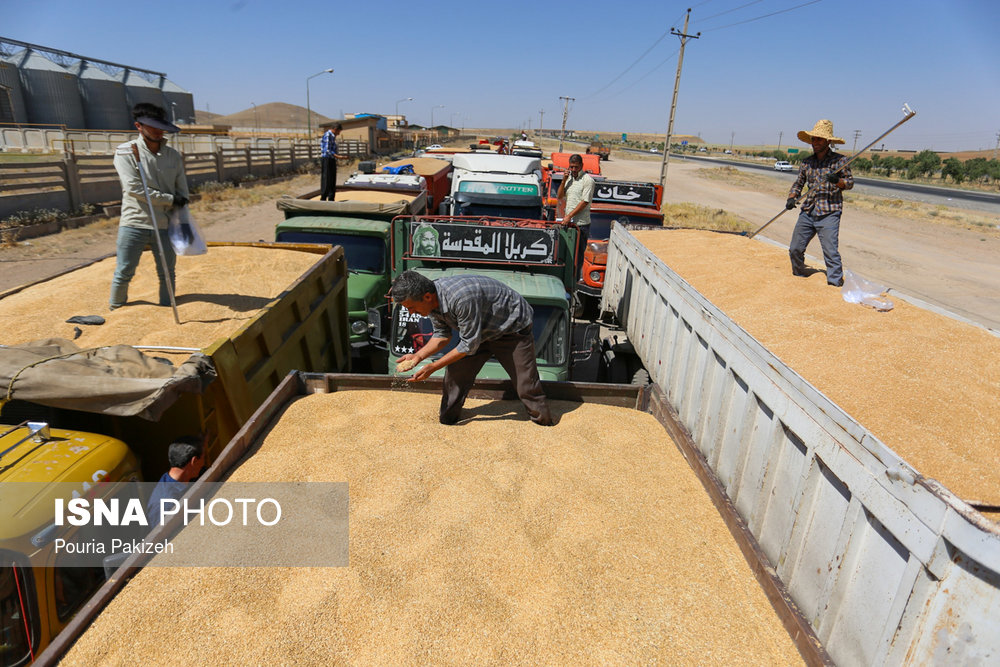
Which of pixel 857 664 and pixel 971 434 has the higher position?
pixel 971 434

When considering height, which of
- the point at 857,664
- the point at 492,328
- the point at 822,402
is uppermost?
the point at 822,402

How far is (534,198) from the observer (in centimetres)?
990

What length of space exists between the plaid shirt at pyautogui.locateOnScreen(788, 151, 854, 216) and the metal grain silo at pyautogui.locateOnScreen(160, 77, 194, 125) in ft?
201

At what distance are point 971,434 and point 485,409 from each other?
301 centimetres

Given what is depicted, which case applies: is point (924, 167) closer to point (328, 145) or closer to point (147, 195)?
point (328, 145)

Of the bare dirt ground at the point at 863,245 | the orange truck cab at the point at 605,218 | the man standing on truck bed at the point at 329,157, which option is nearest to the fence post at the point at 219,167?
the bare dirt ground at the point at 863,245

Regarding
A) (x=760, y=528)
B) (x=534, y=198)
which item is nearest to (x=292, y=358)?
(x=760, y=528)

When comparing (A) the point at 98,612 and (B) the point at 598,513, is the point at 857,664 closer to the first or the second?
(B) the point at 598,513

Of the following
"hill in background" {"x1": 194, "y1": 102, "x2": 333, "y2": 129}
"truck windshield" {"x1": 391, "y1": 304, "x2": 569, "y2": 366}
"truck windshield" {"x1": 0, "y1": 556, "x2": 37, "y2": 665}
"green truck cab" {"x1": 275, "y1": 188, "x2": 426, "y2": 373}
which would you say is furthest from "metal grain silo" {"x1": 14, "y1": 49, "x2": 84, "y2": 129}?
"hill in background" {"x1": 194, "y1": 102, "x2": 333, "y2": 129}

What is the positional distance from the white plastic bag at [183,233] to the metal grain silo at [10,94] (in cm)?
4942

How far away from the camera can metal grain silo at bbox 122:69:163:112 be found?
50.8 m

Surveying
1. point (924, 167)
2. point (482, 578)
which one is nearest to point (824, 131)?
point (482, 578)

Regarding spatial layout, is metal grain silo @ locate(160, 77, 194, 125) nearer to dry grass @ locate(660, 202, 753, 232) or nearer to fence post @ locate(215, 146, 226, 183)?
fence post @ locate(215, 146, 226, 183)

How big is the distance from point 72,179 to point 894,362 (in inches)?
816
